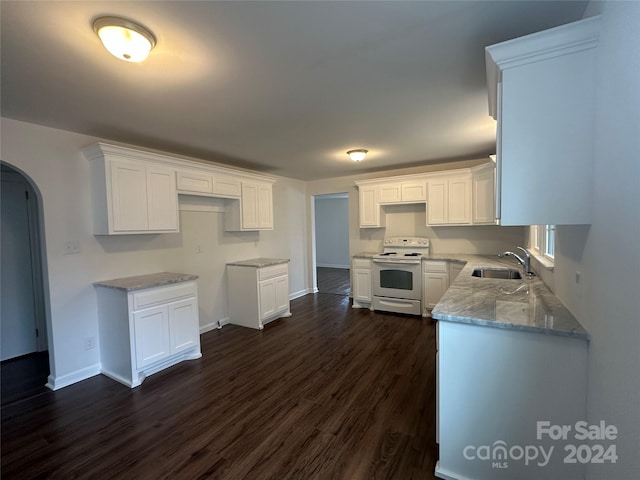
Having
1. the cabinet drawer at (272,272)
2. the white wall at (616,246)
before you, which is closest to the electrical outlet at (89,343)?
the cabinet drawer at (272,272)

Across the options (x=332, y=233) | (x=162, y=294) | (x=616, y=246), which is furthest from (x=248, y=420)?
(x=332, y=233)

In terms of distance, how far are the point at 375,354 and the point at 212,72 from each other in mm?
3117

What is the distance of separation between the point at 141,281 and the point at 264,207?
228 cm

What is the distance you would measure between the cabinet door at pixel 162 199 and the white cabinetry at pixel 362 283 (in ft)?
9.88

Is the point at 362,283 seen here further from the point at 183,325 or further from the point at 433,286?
the point at 183,325

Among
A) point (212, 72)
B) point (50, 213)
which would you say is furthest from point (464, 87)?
point (50, 213)

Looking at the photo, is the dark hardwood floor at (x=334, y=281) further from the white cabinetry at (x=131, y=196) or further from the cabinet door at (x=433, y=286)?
the white cabinetry at (x=131, y=196)

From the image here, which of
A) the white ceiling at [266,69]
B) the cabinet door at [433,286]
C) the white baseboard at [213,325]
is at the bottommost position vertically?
the white baseboard at [213,325]

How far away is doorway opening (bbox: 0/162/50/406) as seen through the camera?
348 centimetres

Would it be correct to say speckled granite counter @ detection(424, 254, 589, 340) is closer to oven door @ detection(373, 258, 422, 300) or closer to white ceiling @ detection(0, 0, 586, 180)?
white ceiling @ detection(0, 0, 586, 180)

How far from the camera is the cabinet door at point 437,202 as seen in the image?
4.63 metres

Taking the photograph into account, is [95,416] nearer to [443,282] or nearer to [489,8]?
[489,8]

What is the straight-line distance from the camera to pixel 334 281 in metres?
7.59

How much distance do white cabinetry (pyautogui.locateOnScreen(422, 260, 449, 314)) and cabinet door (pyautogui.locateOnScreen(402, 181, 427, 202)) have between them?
1103mm
